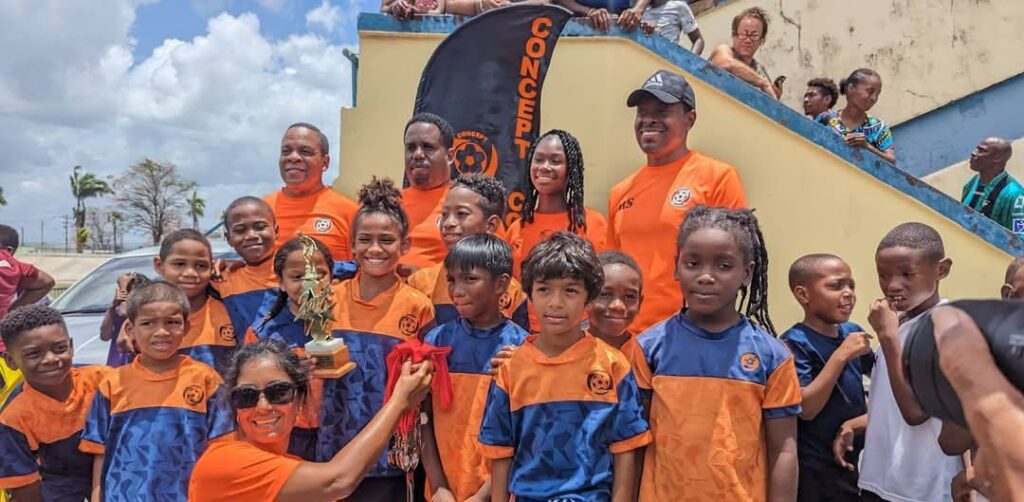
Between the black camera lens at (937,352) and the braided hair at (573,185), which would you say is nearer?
the black camera lens at (937,352)

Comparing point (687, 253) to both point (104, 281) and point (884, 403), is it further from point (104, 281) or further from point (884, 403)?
point (104, 281)

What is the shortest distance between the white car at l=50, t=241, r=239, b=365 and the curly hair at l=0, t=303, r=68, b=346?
1.73 meters

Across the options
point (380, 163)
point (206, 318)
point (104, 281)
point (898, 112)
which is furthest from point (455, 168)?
point (898, 112)

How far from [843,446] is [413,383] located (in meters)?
1.56

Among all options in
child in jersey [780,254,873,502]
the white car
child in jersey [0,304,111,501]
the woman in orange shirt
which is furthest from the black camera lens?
the white car

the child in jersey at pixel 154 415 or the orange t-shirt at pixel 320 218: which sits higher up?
the orange t-shirt at pixel 320 218

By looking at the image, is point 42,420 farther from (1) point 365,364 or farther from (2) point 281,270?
(1) point 365,364

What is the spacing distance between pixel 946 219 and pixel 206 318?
404cm

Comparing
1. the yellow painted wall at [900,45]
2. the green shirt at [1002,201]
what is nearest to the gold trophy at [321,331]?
the green shirt at [1002,201]

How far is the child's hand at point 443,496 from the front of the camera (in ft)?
8.07

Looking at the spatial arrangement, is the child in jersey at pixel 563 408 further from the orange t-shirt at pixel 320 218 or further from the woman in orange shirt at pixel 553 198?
the orange t-shirt at pixel 320 218

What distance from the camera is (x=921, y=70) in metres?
6.39

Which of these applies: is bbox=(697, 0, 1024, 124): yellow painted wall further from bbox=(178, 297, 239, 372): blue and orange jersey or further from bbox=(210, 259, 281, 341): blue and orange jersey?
bbox=(178, 297, 239, 372): blue and orange jersey

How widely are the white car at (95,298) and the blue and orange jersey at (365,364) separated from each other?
2709mm
